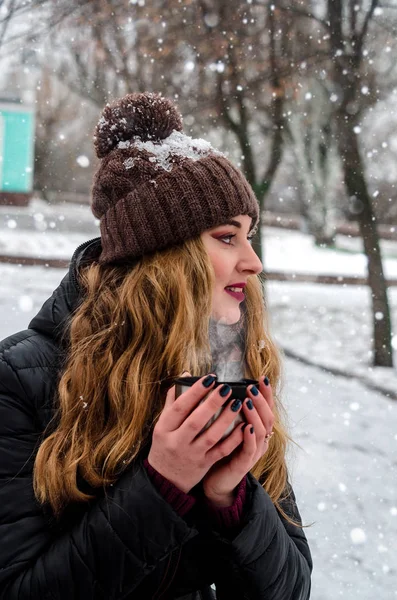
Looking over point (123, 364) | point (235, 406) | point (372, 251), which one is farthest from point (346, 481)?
point (235, 406)

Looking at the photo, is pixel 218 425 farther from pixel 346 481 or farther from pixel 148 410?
pixel 346 481

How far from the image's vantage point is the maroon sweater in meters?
1.18

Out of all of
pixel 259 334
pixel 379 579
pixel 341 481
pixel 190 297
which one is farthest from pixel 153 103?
pixel 341 481

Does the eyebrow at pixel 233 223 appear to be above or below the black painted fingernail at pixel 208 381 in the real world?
above

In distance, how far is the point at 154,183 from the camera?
5.14ft

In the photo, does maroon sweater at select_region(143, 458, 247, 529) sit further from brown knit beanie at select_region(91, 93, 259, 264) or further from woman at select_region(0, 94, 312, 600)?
brown knit beanie at select_region(91, 93, 259, 264)

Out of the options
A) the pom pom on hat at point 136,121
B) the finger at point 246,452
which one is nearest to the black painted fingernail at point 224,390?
the finger at point 246,452

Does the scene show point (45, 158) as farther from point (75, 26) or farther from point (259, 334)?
point (259, 334)

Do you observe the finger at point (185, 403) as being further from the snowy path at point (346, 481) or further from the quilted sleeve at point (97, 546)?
the snowy path at point (346, 481)

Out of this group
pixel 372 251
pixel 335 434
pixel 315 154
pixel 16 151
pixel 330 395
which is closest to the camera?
pixel 335 434

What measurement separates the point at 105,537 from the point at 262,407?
16.8 inches

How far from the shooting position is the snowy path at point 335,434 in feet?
12.0

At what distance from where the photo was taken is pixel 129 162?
5.23 ft

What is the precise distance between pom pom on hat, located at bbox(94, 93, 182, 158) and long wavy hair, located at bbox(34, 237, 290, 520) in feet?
1.18
